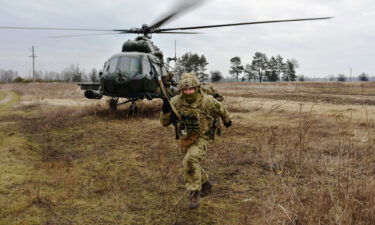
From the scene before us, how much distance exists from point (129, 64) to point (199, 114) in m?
6.64

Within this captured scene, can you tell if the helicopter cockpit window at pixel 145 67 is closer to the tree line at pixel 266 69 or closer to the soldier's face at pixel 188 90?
the soldier's face at pixel 188 90

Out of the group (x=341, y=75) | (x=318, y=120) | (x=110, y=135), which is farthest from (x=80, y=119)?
(x=341, y=75)

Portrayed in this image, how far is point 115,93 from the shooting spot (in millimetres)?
10484

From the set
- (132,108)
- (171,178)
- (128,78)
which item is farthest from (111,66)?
(171,178)

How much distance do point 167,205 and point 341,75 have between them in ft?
306

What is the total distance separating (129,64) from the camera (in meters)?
10.3

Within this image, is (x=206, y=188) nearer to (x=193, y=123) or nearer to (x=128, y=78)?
(x=193, y=123)

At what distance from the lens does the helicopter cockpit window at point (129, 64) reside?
33.5ft

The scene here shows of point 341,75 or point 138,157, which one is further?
point 341,75

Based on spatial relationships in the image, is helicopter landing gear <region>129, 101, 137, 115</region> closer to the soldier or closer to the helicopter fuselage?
the helicopter fuselage

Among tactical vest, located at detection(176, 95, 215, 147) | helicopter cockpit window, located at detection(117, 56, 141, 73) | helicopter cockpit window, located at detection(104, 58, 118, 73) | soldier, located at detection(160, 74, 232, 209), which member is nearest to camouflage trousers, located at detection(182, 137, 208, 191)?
soldier, located at detection(160, 74, 232, 209)

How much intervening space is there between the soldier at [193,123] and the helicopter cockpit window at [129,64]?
245 inches

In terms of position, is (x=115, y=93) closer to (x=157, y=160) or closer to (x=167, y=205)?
(x=157, y=160)

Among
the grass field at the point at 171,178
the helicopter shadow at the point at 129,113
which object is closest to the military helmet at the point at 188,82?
the grass field at the point at 171,178
